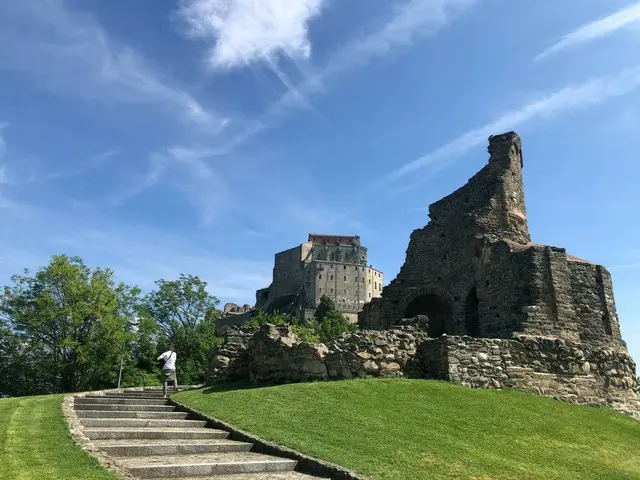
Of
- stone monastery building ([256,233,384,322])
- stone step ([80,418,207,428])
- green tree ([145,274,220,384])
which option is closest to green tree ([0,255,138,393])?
green tree ([145,274,220,384])

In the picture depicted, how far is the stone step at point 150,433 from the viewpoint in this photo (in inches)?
372

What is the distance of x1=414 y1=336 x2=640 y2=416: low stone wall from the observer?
48.2ft

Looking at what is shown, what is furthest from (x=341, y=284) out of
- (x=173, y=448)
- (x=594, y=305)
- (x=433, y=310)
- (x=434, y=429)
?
(x=173, y=448)

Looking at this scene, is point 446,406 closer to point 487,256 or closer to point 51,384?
point 487,256

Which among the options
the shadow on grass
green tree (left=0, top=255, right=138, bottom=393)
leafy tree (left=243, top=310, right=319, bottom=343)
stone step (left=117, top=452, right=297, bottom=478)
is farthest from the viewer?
green tree (left=0, top=255, right=138, bottom=393)

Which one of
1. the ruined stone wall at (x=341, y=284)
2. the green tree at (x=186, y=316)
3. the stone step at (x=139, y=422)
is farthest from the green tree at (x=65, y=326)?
the ruined stone wall at (x=341, y=284)

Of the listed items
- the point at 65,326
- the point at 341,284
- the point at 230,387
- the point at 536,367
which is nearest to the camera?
the point at 536,367

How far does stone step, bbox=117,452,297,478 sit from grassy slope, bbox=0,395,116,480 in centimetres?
70

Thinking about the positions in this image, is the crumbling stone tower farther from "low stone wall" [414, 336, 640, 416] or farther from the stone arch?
"low stone wall" [414, 336, 640, 416]

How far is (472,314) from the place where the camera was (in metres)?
21.0

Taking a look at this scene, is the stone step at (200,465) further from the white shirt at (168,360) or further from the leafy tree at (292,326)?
the leafy tree at (292,326)

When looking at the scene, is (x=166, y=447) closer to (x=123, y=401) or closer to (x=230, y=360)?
(x=123, y=401)

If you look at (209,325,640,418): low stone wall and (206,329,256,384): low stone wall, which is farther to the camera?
(206,329,256,384): low stone wall

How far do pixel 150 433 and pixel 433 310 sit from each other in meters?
16.1
